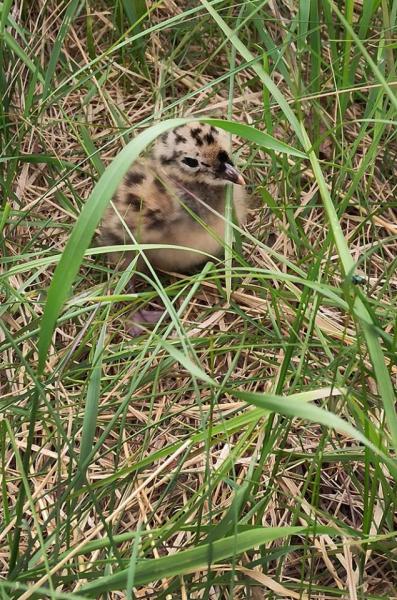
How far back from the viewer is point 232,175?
291cm

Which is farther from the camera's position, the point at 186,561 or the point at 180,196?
the point at 180,196

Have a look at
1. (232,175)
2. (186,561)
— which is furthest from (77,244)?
(232,175)

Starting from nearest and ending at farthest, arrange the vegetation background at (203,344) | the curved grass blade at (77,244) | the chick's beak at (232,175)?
the curved grass blade at (77,244) → the vegetation background at (203,344) → the chick's beak at (232,175)

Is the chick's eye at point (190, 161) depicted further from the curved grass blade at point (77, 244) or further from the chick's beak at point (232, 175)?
the curved grass blade at point (77, 244)

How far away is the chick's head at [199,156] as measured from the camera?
2.93 metres

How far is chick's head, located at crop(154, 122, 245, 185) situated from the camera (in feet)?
9.61

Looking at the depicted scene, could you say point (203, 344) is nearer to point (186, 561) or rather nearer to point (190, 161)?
point (190, 161)

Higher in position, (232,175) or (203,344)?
(232,175)

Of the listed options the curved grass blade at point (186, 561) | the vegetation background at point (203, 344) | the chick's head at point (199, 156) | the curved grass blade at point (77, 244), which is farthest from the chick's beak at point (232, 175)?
the curved grass blade at point (186, 561)

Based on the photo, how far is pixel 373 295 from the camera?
2805mm

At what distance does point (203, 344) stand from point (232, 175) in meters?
0.54

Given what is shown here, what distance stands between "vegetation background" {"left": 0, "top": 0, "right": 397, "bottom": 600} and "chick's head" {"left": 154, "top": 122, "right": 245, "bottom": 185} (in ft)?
0.49

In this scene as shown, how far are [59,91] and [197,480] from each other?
1.34 meters

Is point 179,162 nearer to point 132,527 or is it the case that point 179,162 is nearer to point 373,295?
point 373,295
